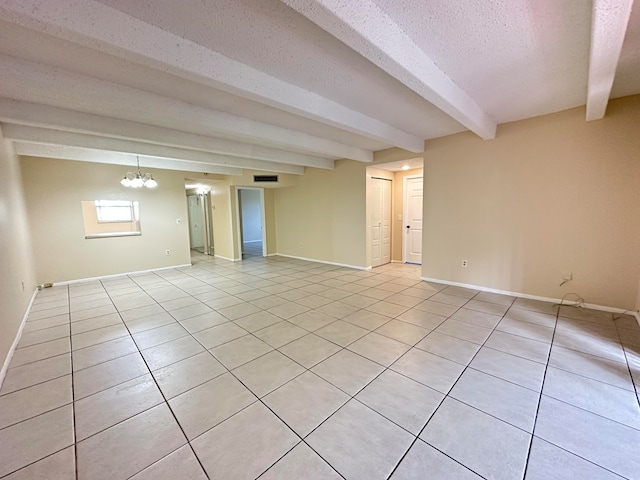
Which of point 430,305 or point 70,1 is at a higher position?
point 70,1

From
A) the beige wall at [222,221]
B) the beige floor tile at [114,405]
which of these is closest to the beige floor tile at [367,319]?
the beige floor tile at [114,405]

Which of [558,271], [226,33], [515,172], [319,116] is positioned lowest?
[558,271]

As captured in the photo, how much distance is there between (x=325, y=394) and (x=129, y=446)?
A: 47.7 inches

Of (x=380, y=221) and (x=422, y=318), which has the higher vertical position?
(x=380, y=221)

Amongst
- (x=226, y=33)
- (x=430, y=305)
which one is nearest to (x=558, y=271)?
(x=430, y=305)

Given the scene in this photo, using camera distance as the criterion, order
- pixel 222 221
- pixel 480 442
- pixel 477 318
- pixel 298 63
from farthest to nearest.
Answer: pixel 222 221 → pixel 477 318 → pixel 298 63 → pixel 480 442

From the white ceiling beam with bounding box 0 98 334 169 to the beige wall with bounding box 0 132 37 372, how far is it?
3.09 feet

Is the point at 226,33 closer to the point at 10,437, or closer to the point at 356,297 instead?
the point at 10,437

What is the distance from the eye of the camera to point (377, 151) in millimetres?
5418

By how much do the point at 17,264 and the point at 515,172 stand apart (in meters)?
6.96

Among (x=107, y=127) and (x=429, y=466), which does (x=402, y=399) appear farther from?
(x=107, y=127)

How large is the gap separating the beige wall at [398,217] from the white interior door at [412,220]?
3.2 inches

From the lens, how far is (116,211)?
5879mm

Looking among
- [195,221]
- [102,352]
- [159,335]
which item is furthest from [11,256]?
[195,221]
